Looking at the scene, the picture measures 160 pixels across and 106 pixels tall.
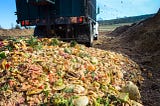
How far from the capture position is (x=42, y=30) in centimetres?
1738

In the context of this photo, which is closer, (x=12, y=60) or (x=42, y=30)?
(x=12, y=60)

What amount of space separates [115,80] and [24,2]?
29.9ft

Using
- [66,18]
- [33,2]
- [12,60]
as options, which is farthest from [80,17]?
[12,60]

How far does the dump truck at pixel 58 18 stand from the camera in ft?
53.1

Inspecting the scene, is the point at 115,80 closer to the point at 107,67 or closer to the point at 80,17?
→ the point at 107,67

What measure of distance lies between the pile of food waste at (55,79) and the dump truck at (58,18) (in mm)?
5904

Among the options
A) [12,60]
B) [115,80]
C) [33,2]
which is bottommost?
[115,80]

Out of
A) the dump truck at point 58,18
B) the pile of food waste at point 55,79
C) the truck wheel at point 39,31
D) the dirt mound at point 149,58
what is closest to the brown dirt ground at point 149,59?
the dirt mound at point 149,58

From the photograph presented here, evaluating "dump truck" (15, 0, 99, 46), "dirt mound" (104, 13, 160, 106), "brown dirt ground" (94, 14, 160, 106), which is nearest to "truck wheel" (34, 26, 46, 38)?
"dump truck" (15, 0, 99, 46)

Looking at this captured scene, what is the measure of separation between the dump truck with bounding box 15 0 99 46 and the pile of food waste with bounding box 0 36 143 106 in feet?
19.4

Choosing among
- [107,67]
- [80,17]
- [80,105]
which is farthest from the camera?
[80,17]

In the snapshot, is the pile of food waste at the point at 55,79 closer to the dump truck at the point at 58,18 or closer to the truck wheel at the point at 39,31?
the dump truck at the point at 58,18

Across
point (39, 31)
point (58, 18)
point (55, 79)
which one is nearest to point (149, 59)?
point (58, 18)

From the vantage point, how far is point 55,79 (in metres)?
7.77
